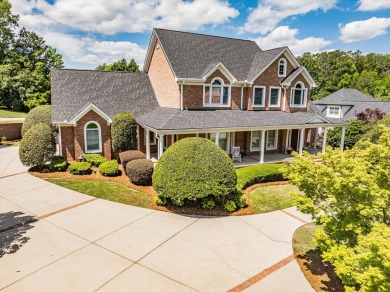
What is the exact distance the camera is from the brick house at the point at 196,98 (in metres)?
18.0

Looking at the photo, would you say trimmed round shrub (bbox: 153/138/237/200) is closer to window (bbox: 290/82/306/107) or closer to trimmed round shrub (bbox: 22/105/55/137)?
window (bbox: 290/82/306/107)

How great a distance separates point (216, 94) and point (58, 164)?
483 inches

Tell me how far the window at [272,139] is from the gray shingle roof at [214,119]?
1.56 meters

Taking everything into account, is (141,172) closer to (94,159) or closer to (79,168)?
(79,168)

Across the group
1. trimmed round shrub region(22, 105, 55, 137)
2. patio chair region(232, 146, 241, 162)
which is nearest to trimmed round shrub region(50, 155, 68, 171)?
trimmed round shrub region(22, 105, 55, 137)

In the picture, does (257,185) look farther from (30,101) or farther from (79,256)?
(30,101)

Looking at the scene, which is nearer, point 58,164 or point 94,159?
point 58,164

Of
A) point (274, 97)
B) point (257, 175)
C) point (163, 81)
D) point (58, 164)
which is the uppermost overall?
point (163, 81)

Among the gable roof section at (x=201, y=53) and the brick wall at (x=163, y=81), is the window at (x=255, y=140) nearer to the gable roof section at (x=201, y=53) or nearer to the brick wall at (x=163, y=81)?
the gable roof section at (x=201, y=53)

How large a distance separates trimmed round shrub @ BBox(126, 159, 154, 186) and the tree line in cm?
5654

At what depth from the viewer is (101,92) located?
2116cm

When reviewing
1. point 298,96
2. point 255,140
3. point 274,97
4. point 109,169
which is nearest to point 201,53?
point 274,97

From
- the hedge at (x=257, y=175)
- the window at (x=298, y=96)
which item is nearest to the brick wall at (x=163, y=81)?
the hedge at (x=257, y=175)

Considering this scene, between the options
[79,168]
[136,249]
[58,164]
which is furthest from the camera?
[58,164]
